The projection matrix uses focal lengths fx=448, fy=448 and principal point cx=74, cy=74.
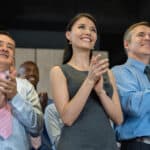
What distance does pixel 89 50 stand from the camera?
5.94 ft

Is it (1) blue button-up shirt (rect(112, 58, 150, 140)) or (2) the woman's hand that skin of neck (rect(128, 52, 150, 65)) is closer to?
(1) blue button-up shirt (rect(112, 58, 150, 140))

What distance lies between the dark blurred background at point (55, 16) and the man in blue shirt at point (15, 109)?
10.9ft

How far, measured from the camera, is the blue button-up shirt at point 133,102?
6.04 feet

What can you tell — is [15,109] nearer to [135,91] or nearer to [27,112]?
[27,112]

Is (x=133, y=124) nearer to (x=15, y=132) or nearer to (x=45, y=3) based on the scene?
(x=15, y=132)

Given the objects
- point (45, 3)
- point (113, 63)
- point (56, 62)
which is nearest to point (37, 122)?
point (56, 62)

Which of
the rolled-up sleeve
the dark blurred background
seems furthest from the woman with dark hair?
the dark blurred background

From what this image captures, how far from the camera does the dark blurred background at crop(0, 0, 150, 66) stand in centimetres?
505

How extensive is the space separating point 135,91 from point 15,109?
1.74ft

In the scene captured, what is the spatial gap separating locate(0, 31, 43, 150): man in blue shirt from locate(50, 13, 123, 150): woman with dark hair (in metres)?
0.11

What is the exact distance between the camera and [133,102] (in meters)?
1.85

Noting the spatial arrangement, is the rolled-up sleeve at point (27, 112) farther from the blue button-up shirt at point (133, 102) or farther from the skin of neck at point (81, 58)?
the blue button-up shirt at point (133, 102)

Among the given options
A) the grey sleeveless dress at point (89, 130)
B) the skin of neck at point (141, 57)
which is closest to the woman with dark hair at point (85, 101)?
the grey sleeveless dress at point (89, 130)

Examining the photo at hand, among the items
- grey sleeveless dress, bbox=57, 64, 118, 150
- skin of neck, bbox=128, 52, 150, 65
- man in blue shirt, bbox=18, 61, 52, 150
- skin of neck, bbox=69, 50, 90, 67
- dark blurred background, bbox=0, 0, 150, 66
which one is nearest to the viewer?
grey sleeveless dress, bbox=57, 64, 118, 150
